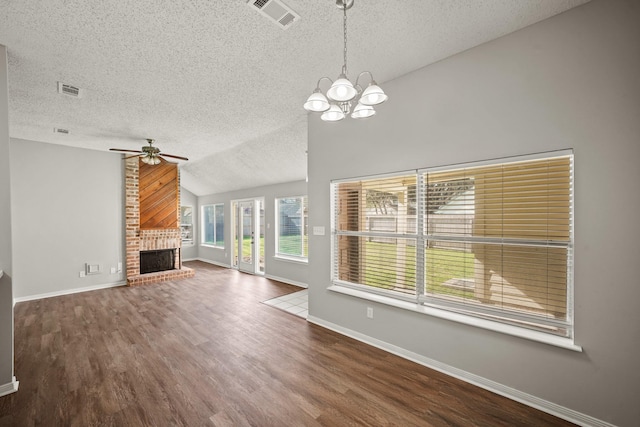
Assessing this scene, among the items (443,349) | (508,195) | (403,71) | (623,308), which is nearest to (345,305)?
(443,349)

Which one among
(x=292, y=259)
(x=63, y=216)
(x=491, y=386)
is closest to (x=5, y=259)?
(x=63, y=216)

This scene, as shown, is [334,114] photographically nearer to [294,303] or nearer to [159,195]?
[294,303]

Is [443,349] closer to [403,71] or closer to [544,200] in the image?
[544,200]

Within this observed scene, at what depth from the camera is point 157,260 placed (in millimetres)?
6695

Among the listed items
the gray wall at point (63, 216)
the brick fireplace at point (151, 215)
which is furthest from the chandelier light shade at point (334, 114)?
the gray wall at point (63, 216)

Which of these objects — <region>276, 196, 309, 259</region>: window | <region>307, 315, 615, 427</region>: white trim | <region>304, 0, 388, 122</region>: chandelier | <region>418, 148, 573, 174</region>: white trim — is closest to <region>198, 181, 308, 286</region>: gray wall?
<region>276, 196, 309, 259</region>: window

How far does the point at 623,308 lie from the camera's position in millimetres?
1779

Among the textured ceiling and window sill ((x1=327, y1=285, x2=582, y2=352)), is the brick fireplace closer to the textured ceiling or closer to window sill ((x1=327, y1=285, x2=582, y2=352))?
the textured ceiling

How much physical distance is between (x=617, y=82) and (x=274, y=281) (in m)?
6.11

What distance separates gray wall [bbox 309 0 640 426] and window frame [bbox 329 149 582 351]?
0.06 m

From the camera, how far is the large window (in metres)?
2.06

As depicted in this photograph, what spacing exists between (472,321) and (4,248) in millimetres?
4165

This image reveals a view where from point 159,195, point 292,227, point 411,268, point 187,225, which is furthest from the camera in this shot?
point 187,225

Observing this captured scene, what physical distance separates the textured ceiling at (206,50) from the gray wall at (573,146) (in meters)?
0.25
